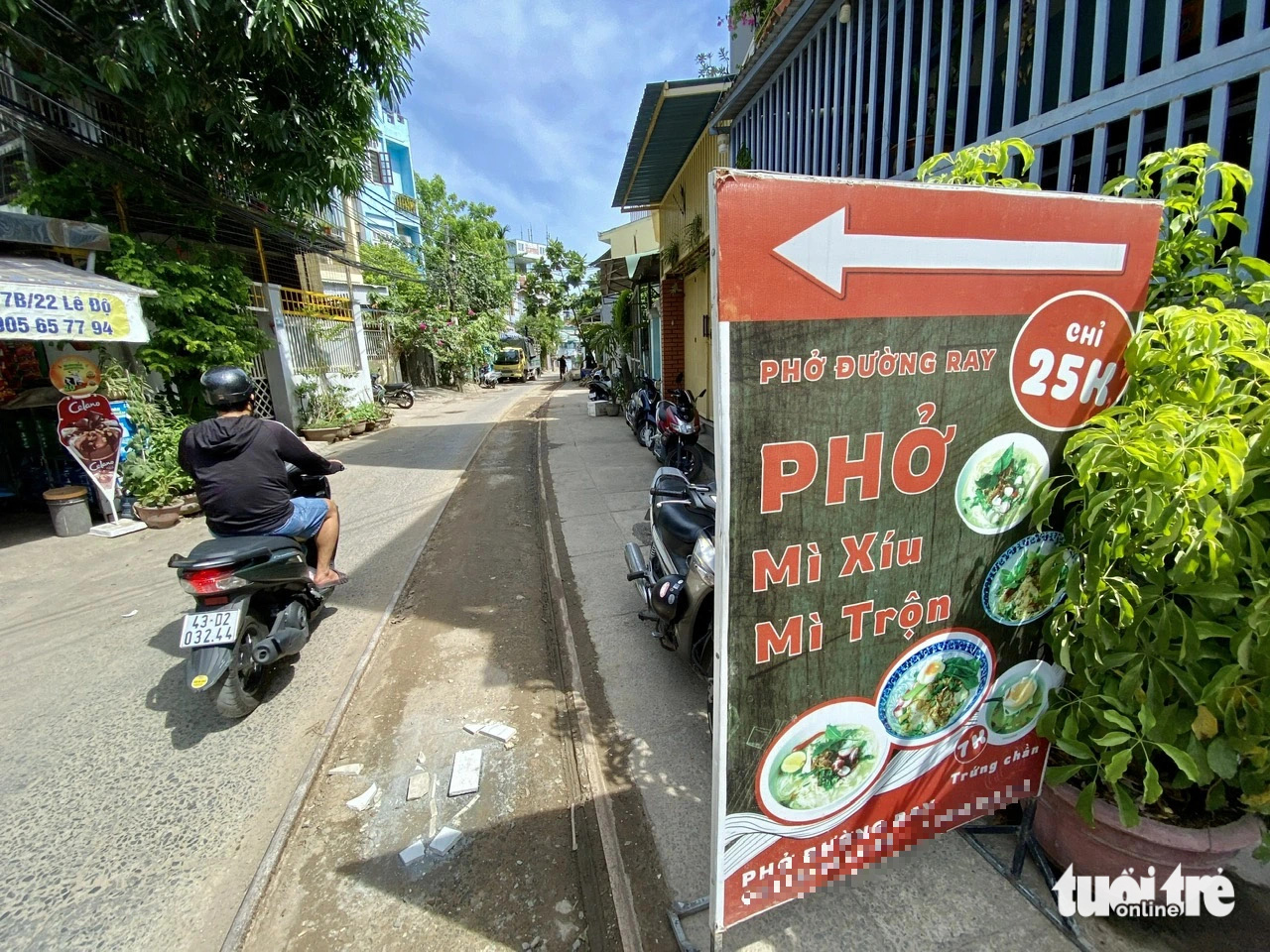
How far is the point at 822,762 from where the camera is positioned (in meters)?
1.50

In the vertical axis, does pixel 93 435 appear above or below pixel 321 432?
above

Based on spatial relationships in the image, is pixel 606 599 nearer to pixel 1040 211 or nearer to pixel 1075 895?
pixel 1075 895

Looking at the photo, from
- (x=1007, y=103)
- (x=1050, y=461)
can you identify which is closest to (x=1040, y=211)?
(x=1050, y=461)

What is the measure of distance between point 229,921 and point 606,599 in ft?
8.53

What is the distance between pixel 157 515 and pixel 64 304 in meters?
2.23

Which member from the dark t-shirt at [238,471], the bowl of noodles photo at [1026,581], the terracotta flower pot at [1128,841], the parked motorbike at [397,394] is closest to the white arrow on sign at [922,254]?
the bowl of noodles photo at [1026,581]

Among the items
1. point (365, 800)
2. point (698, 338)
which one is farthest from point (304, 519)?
point (698, 338)

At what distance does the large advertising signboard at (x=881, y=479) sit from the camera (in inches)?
46.0

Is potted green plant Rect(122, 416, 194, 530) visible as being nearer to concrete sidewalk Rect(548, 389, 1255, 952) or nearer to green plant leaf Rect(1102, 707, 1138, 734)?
concrete sidewalk Rect(548, 389, 1255, 952)

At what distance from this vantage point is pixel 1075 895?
69.9 inches

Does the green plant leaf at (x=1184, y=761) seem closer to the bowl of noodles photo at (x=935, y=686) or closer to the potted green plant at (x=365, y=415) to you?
the bowl of noodles photo at (x=935, y=686)

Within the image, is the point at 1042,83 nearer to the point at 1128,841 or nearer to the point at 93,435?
the point at 1128,841

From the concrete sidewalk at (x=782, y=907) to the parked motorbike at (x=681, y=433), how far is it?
10.5 feet

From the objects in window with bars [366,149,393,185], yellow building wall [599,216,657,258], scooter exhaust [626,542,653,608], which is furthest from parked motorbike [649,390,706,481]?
window with bars [366,149,393,185]
